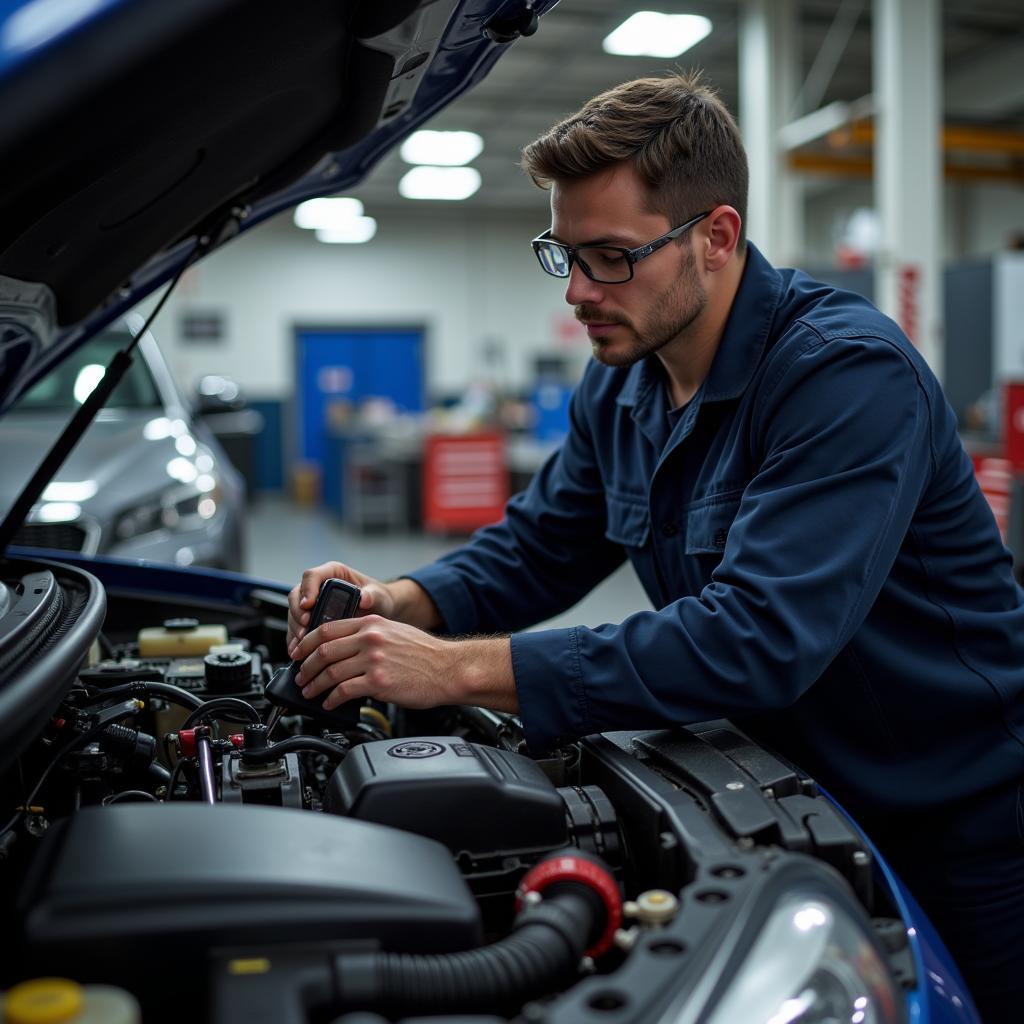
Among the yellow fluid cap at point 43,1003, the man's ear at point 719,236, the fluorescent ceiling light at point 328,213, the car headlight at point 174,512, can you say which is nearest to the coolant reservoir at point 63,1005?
the yellow fluid cap at point 43,1003

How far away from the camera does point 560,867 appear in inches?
36.1

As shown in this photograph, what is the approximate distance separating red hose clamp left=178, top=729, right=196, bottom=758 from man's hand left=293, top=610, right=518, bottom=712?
0.50 ft

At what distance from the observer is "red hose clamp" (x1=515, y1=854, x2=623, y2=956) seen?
0.91 meters

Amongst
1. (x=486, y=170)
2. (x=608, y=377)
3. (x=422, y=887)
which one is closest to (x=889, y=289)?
(x=608, y=377)

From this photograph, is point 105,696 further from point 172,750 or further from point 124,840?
point 124,840

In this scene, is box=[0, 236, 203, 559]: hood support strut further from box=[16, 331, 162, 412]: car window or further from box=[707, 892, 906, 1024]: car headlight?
box=[16, 331, 162, 412]: car window

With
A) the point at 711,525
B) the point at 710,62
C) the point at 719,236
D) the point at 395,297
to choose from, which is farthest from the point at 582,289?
the point at 395,297

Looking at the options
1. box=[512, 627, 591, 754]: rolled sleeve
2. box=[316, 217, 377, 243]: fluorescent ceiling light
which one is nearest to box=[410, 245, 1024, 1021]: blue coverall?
box=[512, 627, 591, 754]: rolled sleeve

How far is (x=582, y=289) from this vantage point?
1.45m

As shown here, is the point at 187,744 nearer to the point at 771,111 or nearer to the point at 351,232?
the point at 771,111

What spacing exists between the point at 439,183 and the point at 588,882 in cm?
1291

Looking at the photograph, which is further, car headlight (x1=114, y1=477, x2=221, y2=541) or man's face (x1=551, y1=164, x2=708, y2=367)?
car headlight (x1=114, y1=477, x2=221, y2=541)

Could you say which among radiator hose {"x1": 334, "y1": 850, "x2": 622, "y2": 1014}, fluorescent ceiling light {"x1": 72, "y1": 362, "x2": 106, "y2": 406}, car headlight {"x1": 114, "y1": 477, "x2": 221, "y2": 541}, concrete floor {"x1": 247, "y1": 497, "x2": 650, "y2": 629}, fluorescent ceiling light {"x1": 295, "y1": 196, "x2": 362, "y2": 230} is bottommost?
concrete floor {"x1": 247, "y1": 497, "x2": 650, "y2": 629}

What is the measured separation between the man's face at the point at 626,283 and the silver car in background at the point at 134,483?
6.10 feet
